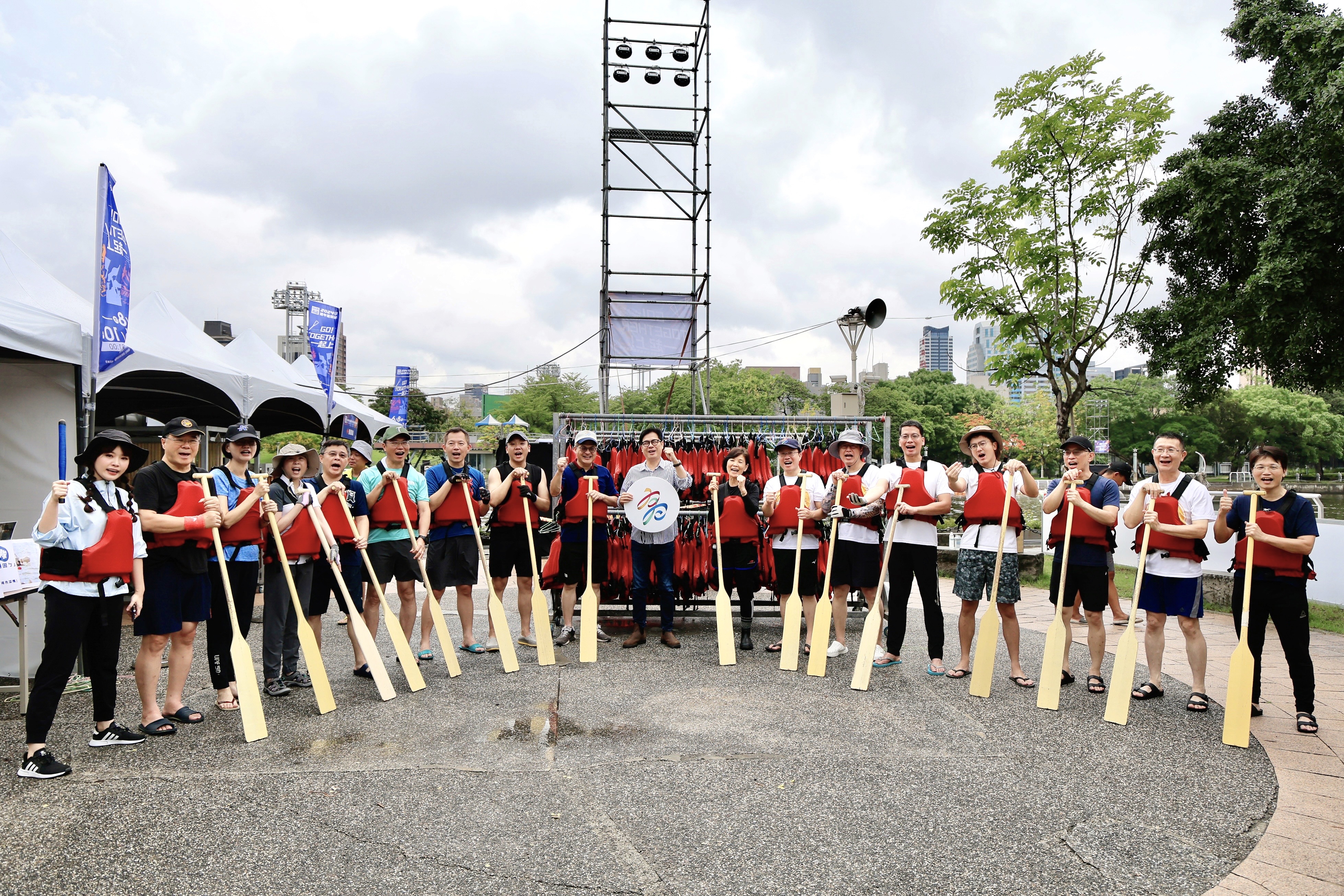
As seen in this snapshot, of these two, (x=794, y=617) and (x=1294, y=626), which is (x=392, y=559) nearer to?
(x=794, y=617)

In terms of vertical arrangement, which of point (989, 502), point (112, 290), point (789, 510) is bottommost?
point (789, 510)

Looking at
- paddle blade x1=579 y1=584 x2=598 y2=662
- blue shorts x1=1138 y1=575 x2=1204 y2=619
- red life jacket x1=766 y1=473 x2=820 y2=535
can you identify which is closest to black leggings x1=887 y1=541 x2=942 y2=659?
red life jacket x1=766 y1=473 x2=820 y2=535

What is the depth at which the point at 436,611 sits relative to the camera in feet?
18.0

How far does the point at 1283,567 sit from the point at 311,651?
5.52 m

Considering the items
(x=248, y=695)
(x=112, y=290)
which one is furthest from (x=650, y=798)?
(x=112, y=290)

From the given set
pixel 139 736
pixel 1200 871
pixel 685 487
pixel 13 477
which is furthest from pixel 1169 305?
pixel 13 477

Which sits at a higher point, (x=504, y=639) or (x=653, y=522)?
(x=653, y=522)

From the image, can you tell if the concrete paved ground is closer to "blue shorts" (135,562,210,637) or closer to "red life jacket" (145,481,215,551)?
"blue shorts" (135,562,210,637)

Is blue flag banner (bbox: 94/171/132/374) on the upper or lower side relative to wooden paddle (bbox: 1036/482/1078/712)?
upper

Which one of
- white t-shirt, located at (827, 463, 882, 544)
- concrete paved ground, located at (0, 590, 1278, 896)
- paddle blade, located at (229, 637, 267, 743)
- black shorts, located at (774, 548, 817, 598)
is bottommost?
concrete paved ground, located at (0, 590, 1278, 896)

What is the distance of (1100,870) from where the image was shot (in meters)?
2.80

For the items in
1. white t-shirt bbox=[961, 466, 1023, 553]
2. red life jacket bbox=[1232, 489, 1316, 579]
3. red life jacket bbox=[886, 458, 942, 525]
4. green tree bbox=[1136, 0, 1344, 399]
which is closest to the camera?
red life jacket bbox=[1232, 489, 1316, 579]

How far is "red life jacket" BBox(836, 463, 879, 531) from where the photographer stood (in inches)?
228

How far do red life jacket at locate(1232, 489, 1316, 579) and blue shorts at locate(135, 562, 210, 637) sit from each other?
5.75 metres
